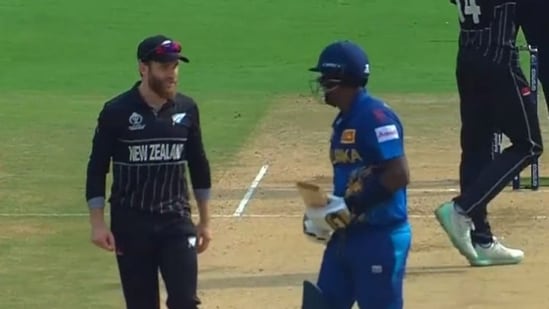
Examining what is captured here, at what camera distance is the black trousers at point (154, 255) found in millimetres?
7648

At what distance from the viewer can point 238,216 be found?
12234 mm

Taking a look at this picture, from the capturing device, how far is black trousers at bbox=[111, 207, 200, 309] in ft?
25.1

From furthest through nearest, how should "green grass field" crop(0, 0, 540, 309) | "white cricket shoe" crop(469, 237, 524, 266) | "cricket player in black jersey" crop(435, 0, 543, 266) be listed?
"green grass field" crop(0, 0, 540, 309) < "white cricket shoe" crop(469, 237, 524, 266) < "cricket player in black jersey" crop(435, 0, 543, 266)

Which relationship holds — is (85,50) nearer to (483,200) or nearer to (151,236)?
(483,200)

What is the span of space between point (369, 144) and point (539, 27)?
5492 mm

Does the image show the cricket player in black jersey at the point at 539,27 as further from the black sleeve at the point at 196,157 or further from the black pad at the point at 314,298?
the black pad at the point at 314,298

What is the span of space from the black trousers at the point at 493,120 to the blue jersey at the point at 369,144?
3.44 m

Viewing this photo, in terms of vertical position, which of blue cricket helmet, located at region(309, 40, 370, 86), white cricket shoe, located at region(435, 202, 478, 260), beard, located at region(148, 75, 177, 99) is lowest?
white cricket shoe, located at region(435, 202, 478, 260)

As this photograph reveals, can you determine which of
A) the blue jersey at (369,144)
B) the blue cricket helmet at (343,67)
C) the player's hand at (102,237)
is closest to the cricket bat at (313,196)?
the blue jersey at (369,144)

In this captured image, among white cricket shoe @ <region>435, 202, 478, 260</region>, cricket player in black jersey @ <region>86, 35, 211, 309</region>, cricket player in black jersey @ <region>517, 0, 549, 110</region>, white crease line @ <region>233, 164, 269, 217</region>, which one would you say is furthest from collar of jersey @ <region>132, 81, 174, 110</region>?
white crease line @ <region>233, 164, 269, 217</region>

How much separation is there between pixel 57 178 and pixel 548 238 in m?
4.97

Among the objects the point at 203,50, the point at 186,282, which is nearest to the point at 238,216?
the point at 186,282

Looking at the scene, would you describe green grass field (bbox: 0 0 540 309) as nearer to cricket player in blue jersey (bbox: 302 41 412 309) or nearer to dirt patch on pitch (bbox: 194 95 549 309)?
dirt patch on pitch (bbox: 194 95 549 309)

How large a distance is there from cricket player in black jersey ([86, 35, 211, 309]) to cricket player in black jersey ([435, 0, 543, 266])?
10.5 ft
